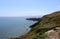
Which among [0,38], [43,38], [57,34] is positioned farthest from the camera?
[0,38]

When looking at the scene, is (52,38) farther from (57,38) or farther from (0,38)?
(0,38)

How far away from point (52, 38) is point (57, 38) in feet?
1.82

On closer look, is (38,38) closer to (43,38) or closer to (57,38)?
(43,38)

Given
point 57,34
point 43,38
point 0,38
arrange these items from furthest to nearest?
point 0,38 < point 57,34 < point 43,38

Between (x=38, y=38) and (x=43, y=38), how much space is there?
0.65 m

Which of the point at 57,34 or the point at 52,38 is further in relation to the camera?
the point at 57,34

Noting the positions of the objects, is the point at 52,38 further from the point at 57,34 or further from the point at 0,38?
the point at 0,38

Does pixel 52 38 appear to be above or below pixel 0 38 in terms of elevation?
above

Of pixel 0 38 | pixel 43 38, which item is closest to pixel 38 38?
pixel 43 38

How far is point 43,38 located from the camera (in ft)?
60.2

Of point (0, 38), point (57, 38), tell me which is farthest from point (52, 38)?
point (0, 38)

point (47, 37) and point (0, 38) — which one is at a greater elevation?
point (47, 37)

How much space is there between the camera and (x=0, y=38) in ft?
191

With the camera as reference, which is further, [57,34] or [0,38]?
[0,38]
